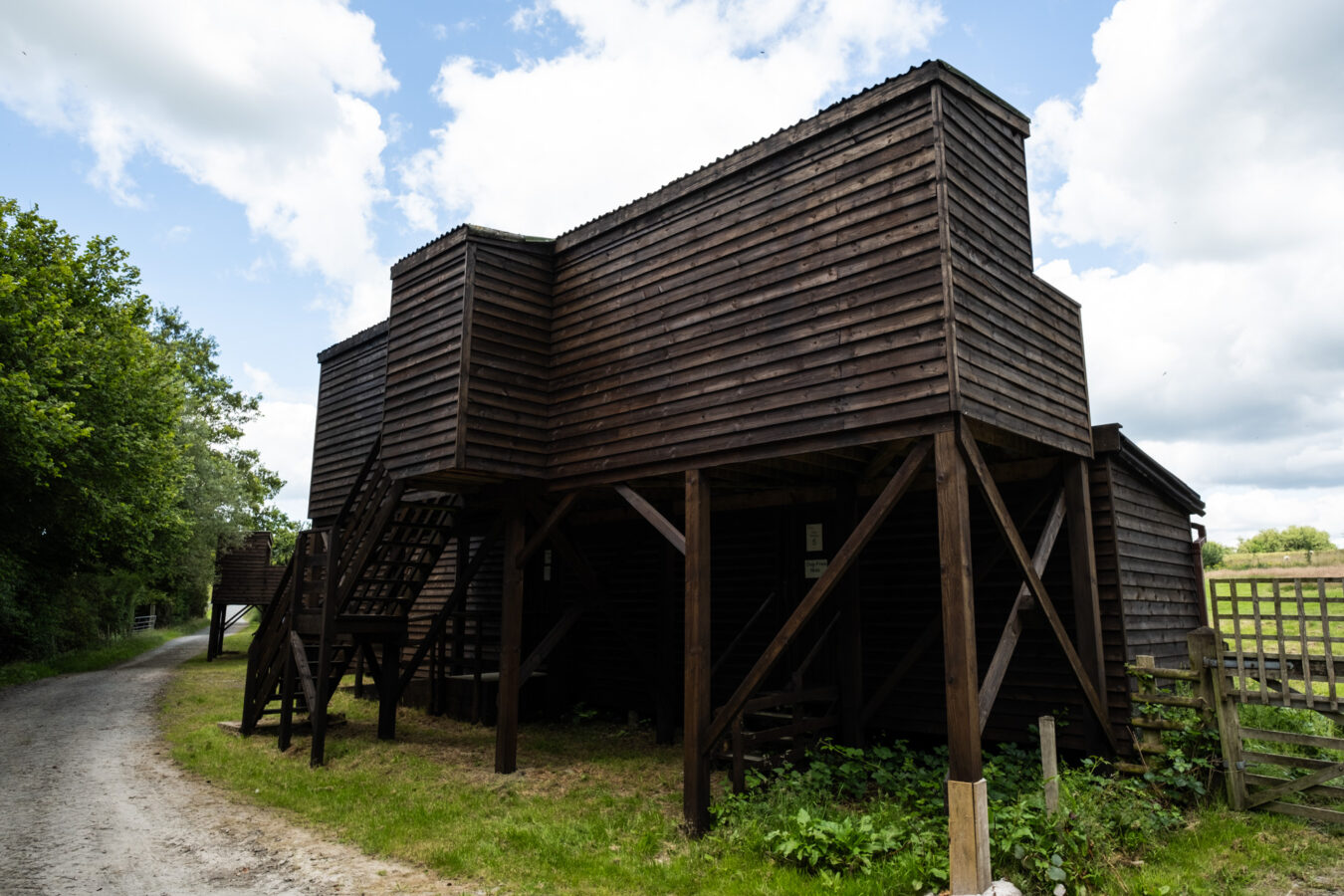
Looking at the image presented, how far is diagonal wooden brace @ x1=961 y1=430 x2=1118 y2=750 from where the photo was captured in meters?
6.46

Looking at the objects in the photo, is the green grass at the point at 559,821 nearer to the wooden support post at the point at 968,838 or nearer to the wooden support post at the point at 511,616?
the wooden support post at the point at 968,838

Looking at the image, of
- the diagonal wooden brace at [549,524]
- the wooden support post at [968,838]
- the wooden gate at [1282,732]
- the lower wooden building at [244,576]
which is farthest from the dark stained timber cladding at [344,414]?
the lower wooden building at [244,576]

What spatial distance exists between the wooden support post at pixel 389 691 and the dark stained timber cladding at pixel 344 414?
14.7 feet

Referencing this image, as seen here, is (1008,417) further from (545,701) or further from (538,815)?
(545,701)

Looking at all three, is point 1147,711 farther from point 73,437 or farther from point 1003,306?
point 73,437

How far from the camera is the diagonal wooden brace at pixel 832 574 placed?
256 inches

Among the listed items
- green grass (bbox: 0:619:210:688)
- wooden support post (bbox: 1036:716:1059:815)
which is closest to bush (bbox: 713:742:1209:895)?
wooden support post (bbox: 1036:716:1059:815)

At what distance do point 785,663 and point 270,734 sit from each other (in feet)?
24.9

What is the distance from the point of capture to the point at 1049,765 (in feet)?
19.3

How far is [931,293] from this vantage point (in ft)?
21.1

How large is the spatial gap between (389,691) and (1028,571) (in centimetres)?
857

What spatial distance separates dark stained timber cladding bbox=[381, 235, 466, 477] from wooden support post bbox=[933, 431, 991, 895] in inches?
218

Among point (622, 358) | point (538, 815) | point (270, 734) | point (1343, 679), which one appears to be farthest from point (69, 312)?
point (1343, 679)

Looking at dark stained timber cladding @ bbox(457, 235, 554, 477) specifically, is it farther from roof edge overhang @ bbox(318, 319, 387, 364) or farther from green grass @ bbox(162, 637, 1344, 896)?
roof edge overhang @ bbox(318, 319, 387, 364)
